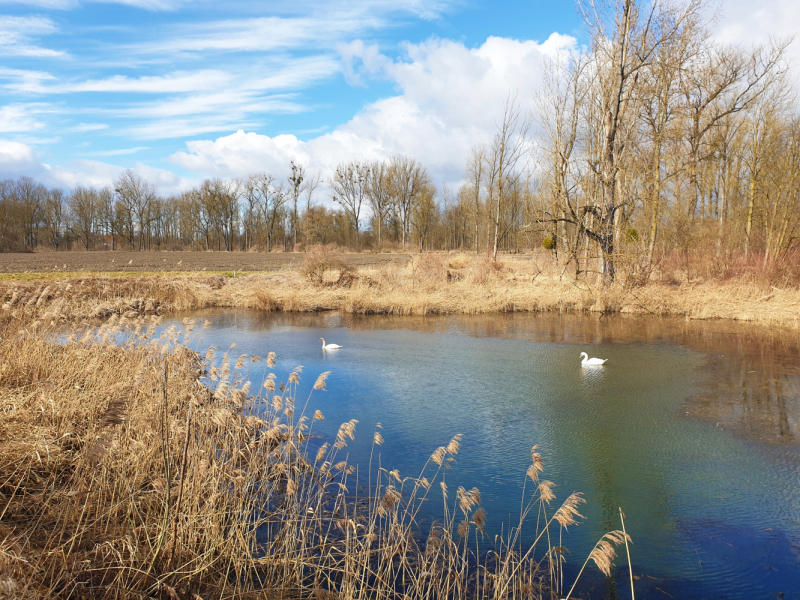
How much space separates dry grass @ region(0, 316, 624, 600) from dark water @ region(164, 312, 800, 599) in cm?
52

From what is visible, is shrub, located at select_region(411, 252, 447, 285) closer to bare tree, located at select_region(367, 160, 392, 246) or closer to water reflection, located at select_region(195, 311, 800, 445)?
water reflection, located at select_region(195, 311, 800, 445)

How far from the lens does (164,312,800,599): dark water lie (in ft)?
14.8

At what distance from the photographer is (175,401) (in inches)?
245

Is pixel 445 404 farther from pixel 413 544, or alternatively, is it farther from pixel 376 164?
pixel 376 164

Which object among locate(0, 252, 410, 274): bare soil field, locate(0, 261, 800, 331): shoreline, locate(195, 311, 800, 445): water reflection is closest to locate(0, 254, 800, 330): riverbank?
locate(0, 261, 800, 331): shoreline

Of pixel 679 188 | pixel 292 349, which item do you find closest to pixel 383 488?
pixel 292 349

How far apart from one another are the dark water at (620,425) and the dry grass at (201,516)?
1.72 ft

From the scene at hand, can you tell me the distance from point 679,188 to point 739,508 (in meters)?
20.3

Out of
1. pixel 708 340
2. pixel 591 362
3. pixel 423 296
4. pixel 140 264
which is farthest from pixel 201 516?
pixel 140 264

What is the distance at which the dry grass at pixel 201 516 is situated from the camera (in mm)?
3324

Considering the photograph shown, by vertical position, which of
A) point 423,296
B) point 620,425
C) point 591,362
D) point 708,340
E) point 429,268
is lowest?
point 620,425

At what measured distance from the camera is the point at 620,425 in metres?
7.59

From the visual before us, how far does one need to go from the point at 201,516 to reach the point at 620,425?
596 centimetres

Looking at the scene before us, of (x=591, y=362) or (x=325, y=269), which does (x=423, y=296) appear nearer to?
(x=325, y=269)
